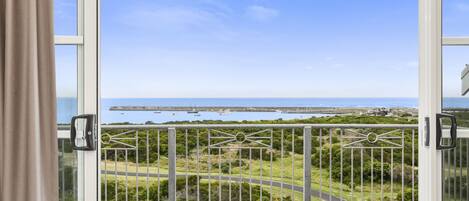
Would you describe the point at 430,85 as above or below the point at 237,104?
above

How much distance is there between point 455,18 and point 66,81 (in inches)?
62.7

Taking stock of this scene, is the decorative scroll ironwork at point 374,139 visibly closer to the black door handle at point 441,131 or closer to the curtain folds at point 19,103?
the black door handle at point 441,131

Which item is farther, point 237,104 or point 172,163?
point 237,104

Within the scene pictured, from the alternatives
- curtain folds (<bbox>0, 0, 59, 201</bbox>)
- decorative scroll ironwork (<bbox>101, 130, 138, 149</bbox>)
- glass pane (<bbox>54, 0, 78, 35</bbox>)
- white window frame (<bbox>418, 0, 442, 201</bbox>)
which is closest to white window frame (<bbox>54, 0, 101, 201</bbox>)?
glass pane (<bbox>54, 0, 78, 35</bbox>)

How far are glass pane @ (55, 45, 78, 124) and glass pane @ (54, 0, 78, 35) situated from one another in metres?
0.06

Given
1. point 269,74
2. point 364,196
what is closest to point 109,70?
point 269,74

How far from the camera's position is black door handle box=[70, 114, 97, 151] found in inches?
63.3

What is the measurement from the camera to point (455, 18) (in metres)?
1.68

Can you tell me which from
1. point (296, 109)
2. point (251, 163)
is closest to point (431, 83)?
point (251, 163)

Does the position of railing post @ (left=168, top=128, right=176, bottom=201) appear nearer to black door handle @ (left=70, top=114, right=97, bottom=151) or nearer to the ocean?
the ocean

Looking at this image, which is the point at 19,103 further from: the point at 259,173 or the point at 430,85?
the point at 259,173

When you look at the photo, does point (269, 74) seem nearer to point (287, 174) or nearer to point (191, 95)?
point (191, 95)

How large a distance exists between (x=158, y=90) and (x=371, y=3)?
3.06 meters

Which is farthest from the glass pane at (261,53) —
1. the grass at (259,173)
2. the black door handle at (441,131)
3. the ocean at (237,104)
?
the black door handle at (441,131)
